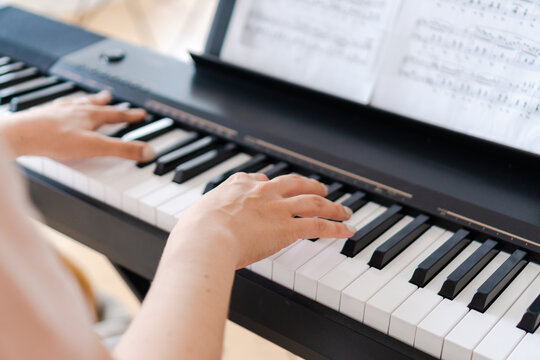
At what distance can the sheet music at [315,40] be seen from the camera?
51.7 inches

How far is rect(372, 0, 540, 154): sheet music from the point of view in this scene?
114cm

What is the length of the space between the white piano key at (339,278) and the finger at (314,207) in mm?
82

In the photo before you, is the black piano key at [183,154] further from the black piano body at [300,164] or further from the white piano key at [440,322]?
the white piano key at [440,322]

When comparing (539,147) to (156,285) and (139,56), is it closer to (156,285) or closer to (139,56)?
(156,285)

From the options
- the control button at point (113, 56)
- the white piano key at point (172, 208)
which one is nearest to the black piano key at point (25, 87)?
the control button at point (113, 56)

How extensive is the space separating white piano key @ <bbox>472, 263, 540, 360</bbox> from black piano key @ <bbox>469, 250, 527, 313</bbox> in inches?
1.2

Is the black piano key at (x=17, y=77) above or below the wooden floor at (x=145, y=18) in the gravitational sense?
above

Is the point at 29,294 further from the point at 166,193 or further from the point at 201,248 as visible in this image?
the point at 166,193

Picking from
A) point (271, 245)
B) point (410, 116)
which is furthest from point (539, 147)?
point (271, 245)

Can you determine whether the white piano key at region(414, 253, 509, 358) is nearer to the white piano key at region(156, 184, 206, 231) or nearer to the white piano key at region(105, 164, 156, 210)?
the white piano key at region(156, 184, 206, 231)

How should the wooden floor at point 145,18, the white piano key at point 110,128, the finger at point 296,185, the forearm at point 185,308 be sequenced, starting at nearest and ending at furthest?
the forearm at point 185,308 < the finger at point 296,185 < the white piano key at point 110,128 < the wooden floor at point 145,18

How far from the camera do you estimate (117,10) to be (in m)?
4.49

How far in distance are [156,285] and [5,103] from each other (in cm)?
91

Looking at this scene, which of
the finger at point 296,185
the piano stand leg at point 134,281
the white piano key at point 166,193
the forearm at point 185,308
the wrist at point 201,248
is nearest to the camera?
the forearm at point 185,308
